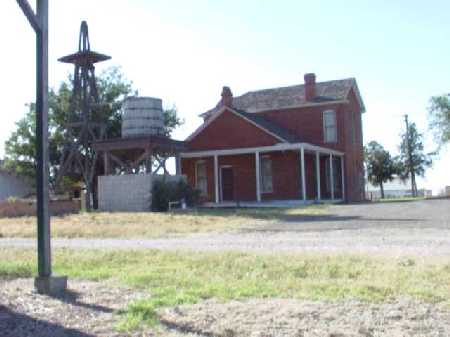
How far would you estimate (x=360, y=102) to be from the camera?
136 feet

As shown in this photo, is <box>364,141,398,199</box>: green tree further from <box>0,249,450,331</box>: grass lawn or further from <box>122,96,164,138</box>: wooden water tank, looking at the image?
<box>0,249,450,331</box>: grass lawn

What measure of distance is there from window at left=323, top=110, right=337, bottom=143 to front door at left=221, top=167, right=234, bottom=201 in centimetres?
566

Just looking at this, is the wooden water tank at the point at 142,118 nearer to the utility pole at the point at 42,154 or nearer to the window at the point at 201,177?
the window at the point at 201,177

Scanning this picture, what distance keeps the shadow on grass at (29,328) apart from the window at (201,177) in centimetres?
3002

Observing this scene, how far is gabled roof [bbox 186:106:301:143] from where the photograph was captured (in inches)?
1308

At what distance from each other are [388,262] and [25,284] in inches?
187

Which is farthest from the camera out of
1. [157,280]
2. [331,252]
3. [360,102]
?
[360,102]

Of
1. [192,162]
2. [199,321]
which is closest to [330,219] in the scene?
[199,321]

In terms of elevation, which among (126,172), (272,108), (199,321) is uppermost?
(272,108)

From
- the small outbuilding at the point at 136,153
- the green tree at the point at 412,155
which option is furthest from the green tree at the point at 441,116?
the small outbuilding at the point at 136,153

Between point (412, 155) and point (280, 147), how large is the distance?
42.7m

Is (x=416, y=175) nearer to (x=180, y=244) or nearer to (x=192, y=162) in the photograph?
(x=192, y=162)

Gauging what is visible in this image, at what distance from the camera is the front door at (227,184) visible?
36.0 meters

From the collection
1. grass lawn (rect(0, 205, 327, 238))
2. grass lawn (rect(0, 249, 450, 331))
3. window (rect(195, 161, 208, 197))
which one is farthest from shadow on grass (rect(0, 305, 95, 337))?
window (rect(195, 161, 208, 197))
